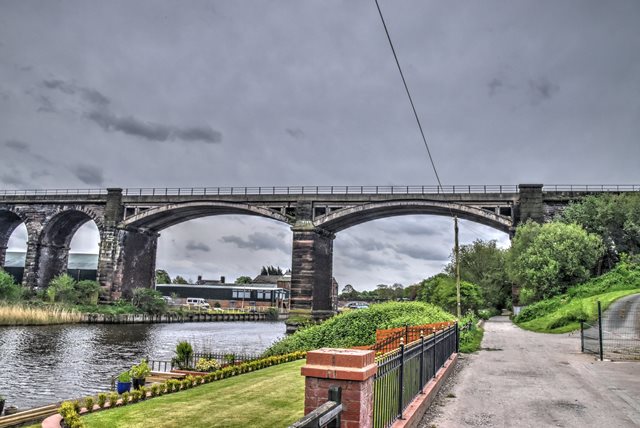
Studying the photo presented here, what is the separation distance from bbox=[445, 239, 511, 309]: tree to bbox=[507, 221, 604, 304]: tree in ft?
62.4

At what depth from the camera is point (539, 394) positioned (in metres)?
12.0

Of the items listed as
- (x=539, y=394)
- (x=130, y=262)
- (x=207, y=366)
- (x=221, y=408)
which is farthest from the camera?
(x=130, y=262)

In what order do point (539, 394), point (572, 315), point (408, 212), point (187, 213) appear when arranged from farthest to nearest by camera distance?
point (187, 213) → point (408, 212) → point (572, 315) → point (539, 394)

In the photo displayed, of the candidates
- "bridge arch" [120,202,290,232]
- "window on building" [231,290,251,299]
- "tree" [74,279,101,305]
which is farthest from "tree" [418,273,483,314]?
"window on building" [231,290,251,299]

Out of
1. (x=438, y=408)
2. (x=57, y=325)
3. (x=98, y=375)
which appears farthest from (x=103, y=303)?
(x=438, y=408)

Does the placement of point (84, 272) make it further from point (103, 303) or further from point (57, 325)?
point (57, 325)

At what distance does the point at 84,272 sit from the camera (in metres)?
83.5

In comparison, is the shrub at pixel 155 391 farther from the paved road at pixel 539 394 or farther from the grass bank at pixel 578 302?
the grass bank at pixel 578 302

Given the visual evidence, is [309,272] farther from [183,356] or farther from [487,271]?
[183,356]

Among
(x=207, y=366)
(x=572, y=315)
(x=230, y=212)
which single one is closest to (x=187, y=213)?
(x=230, y=212)

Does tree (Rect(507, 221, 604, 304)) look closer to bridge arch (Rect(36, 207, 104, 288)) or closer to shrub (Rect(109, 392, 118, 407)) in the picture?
shrub (Rect(109, 392, 118, 407))

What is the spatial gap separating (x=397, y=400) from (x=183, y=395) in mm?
8374

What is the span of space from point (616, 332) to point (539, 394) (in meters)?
17.6

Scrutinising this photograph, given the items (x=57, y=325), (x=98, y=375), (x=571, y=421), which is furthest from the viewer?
(x=57, y=325)
